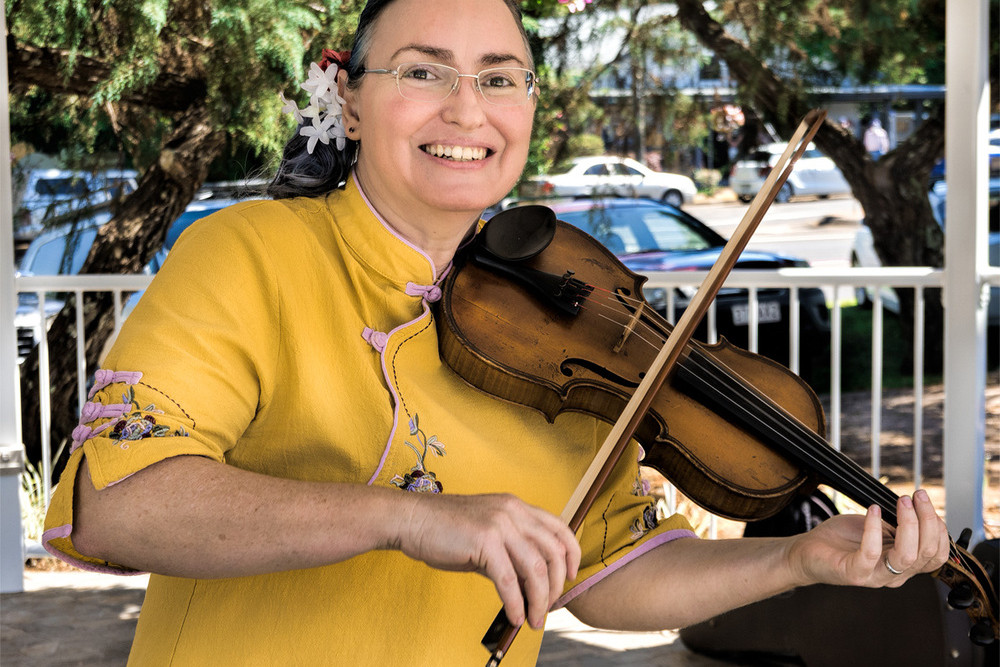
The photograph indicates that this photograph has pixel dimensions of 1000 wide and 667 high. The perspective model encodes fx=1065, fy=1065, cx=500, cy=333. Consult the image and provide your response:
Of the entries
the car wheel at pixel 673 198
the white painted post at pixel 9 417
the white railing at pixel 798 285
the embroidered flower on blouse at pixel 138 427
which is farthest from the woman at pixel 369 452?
the car wheel at pixel 673 198

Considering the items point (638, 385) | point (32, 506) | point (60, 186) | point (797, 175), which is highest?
point (638, 385)

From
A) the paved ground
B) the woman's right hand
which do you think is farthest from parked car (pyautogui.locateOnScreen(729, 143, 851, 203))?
the woman's right hand

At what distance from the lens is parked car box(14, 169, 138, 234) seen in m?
5.50

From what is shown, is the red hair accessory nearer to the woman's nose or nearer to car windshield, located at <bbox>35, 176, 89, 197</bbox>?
the woman's nose

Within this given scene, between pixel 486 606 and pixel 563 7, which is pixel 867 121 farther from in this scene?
pixel 486 606

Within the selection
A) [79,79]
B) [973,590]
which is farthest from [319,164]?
[79,79]

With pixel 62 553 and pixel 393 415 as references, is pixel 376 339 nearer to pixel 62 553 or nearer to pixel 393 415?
pixel 393 415

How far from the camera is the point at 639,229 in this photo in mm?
6203

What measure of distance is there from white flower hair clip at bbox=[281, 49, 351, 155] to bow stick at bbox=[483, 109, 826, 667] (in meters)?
0.54

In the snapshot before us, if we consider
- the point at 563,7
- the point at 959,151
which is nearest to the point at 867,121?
the point at 563,7

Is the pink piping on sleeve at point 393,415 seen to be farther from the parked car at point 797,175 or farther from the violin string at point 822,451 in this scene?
the parked car at point 797,175

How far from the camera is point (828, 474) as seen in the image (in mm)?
1512

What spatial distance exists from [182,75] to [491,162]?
168 inches

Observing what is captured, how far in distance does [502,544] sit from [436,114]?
1.94 ft
